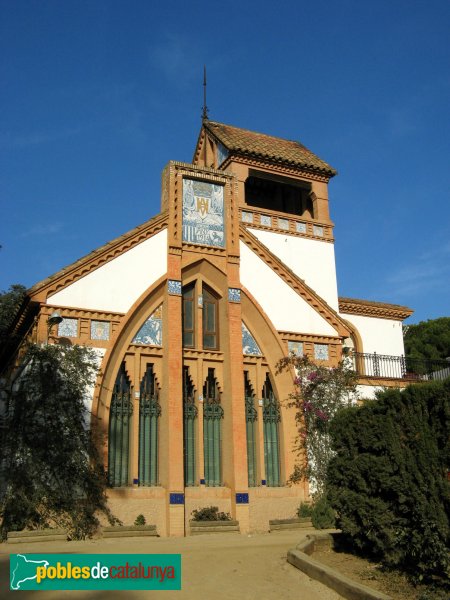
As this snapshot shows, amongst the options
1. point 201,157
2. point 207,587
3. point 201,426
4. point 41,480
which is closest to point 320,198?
point 201,157

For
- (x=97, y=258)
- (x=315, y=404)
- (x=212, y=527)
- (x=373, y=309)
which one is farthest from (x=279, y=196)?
(x=212, y=527)

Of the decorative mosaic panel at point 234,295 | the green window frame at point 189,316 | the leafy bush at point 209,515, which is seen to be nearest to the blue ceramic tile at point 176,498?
→ the leafy bush at point 209,515

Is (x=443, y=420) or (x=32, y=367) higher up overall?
(x=32, y=367)

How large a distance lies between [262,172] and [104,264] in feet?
28.0

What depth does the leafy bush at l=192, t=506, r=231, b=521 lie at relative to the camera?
60.0ft

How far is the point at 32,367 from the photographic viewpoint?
17.7 metres

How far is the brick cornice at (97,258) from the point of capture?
18.3 metres

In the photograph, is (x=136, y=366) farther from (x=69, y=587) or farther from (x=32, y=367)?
(x=69, y=587)

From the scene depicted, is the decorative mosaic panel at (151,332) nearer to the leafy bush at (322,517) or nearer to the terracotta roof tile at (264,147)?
the leafy bush at (322,517)

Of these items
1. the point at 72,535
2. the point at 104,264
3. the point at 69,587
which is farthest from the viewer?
the point at 104,264

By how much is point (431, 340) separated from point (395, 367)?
55.5ft

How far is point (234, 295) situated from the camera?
2111 cm

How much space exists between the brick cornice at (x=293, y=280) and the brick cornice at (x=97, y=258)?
2968 millimetres

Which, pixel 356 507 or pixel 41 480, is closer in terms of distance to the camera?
pixel 356 507
